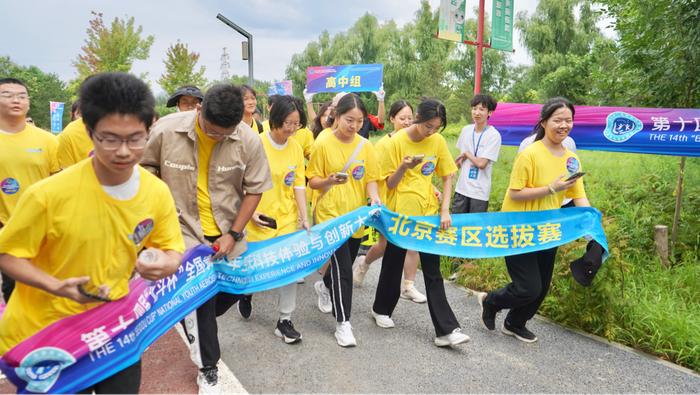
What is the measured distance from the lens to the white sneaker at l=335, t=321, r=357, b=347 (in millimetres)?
3963

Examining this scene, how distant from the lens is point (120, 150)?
1848 mm

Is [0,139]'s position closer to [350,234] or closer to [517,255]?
[350,234]

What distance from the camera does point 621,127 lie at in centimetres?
602

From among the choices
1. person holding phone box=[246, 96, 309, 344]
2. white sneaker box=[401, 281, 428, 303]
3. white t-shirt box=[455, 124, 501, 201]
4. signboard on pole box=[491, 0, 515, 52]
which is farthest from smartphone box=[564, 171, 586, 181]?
signboard on pole box=[491, 0, 515, 52]

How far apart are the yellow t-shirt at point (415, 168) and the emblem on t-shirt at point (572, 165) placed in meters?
0.90

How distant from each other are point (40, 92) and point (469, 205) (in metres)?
56.2

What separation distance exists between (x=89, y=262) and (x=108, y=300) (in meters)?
0.18

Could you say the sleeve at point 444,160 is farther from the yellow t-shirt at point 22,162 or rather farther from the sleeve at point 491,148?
the yellow t-shirt at point 22,162

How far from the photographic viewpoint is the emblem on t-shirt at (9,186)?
12.9 ft

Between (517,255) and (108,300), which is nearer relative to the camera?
(108,300)

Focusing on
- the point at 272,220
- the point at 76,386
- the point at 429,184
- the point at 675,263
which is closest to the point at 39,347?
the point at 76,386

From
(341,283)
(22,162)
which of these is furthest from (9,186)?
(341,283)

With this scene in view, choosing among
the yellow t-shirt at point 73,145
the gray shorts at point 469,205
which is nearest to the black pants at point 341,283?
the gray shorts at point 469,205

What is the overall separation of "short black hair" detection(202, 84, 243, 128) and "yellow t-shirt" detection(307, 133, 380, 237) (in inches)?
59.9
